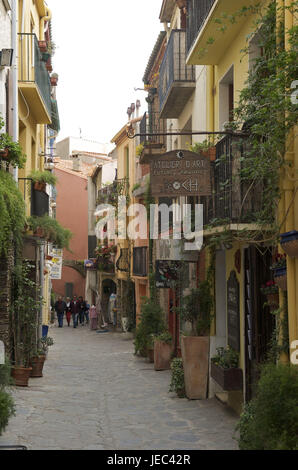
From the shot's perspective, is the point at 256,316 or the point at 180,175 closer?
the point at 180,175

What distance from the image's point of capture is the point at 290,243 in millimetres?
7551

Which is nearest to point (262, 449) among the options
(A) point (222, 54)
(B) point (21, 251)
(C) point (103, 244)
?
(A) point (222, 54)

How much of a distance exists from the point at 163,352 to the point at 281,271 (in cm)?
987

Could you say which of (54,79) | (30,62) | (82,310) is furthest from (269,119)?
(82,310)

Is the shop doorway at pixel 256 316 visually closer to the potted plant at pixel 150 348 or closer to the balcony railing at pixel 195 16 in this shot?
the balcony railing at pixel 195 16

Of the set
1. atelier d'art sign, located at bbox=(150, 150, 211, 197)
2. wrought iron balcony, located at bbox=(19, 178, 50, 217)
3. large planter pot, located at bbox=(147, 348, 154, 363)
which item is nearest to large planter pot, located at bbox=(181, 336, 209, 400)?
atelier d'art sign, located at bbox=(150, 150, 211, 197)

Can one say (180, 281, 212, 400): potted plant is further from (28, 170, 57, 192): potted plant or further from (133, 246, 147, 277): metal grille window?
(133, 246, 147, 277): metal grille window

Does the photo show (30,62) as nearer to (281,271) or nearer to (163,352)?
(163,352)

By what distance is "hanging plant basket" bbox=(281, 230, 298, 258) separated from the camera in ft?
24.5

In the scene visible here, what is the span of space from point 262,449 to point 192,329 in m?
6.63

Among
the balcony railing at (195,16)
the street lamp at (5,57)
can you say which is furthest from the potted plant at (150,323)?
the street lamp at (5,57)

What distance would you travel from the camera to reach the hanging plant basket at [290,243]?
748cm

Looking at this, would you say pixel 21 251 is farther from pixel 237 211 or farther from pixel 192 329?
pixel 237 211

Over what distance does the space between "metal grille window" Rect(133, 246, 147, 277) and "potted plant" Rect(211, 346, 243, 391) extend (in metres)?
13.1
